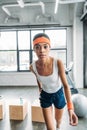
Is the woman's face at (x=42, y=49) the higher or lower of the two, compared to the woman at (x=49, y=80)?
higher

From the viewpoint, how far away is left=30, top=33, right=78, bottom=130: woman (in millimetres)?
1910

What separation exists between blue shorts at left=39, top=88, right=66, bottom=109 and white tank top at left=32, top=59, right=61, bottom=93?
0.05m

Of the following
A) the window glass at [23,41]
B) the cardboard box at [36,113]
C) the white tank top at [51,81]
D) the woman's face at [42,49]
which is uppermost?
the window glass at [23,41]

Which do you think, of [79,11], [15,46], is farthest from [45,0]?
[15,46]

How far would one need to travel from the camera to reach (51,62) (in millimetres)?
2025

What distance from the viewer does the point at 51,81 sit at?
2.07 metres

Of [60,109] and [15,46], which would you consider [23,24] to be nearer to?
[15,46]

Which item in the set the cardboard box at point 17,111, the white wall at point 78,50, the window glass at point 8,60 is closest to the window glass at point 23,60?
the window glass at point 8,60

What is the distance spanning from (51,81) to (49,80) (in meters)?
0.03

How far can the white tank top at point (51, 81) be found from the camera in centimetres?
202

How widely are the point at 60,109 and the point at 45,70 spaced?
508 mm

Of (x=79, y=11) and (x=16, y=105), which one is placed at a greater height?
(x=79, y=11)

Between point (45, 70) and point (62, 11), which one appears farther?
point (62, 11)

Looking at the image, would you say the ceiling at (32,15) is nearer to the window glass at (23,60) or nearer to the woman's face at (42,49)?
the window glass at (23,60)
